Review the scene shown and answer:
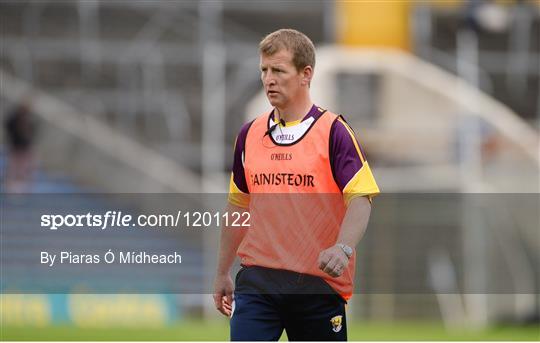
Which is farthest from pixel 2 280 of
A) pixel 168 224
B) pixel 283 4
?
pixel 283 4

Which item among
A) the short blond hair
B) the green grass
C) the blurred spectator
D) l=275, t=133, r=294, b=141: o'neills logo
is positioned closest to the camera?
the short blond hair

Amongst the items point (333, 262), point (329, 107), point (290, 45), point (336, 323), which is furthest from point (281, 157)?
point (329, 107)

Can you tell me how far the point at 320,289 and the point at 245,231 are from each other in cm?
45

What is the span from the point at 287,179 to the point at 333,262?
0.55m

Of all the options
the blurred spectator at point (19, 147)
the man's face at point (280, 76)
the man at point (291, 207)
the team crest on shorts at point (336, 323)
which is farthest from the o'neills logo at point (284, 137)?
the blurred spectator at point (19, 147)

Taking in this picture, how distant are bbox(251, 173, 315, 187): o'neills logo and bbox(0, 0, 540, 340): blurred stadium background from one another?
8635 mm

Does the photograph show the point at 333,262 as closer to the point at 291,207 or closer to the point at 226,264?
the point at 291,207

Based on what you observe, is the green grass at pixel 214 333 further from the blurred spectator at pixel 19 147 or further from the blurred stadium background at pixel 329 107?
the blurred spectator at pixel 19 147

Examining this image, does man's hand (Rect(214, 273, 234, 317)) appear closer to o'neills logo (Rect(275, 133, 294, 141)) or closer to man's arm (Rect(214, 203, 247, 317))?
man's arm (Rect(214, 203, 247, 317))

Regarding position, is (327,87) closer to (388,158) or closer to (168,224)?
(388,158)

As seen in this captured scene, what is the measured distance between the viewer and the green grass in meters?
Result: 14.4

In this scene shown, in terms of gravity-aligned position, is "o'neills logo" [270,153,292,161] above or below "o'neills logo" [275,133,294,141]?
below

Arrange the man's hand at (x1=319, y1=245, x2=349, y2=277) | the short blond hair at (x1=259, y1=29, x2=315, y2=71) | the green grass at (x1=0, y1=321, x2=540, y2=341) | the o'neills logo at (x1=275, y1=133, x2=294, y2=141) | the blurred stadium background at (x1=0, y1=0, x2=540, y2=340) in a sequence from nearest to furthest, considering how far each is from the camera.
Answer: the man's hand at (x1=319, y1=245, x2=349, y2=277) → the short blond hair at (x1=259, y1=29, x2=315, y2=71) → the o'neills logo at (x1=275, y1=133, x2=294, y2=141) → the green grass at (x1=0, y1=321, x2=540, y2=341) → the blurred stadium background at (x1=0, y1=0, x2=540, y2=340)

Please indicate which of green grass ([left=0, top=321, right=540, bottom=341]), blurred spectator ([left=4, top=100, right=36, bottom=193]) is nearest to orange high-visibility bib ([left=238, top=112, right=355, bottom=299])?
green grass ([left=0, top=321, right=540, bottom=341])
